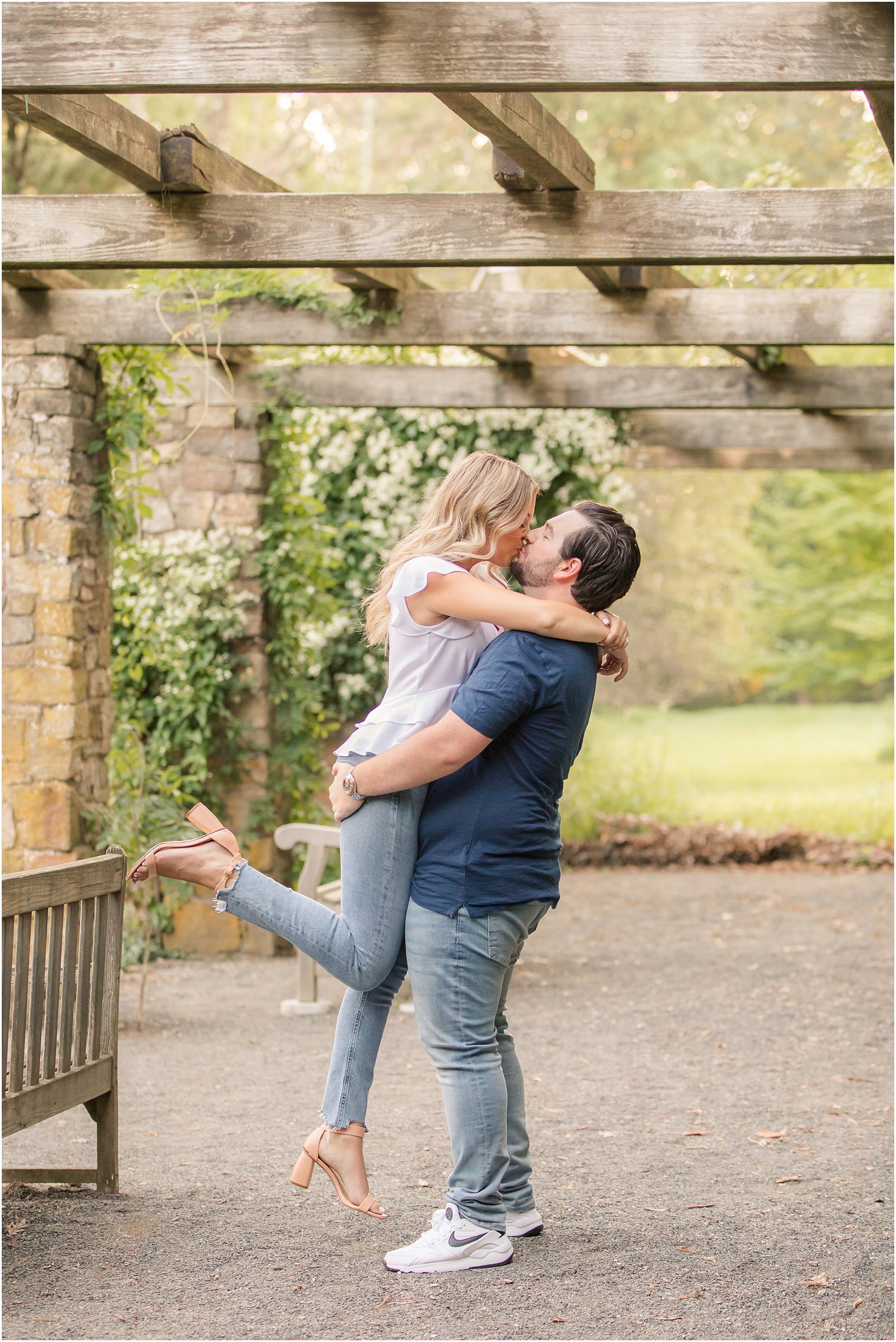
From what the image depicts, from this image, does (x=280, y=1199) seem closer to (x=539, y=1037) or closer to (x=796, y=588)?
(x=539, y=1037)

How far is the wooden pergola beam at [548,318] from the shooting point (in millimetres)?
5523

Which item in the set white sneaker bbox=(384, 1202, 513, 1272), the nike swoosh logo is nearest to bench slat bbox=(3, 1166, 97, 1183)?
white sneaker bbox=(384, 1202, 513, 1272)

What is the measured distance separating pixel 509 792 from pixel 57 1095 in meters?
1.42

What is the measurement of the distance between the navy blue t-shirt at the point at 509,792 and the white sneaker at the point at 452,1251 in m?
0.71

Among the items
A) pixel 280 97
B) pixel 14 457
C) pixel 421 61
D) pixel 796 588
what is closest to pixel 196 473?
pixel 14 457

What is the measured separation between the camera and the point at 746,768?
1769cm

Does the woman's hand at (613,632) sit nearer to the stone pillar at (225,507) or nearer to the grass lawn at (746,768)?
the stone pillar at (225,507)

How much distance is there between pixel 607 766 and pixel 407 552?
8376mm

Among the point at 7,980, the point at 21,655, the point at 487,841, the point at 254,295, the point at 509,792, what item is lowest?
the point at 7,980

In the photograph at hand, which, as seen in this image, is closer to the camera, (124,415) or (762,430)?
(124,415)

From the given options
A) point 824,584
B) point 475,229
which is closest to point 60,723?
point 475,229

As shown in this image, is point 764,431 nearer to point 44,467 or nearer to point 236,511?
point 236,511

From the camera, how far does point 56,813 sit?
18.5 feet

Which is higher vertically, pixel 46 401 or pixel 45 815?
pixel 46 401
